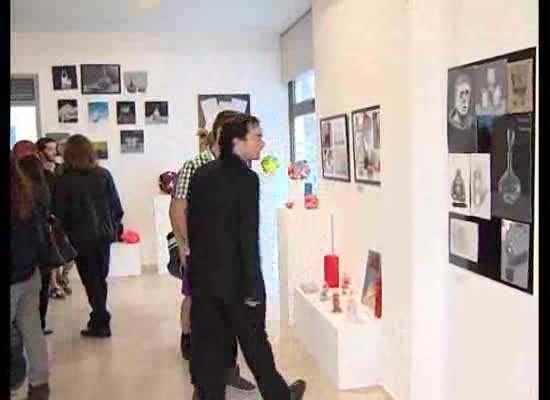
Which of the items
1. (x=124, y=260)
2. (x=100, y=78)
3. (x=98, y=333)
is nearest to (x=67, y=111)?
(x=100, y=78)

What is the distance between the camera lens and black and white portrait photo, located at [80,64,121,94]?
7438 millimetres

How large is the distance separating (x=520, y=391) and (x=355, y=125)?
2183 mm

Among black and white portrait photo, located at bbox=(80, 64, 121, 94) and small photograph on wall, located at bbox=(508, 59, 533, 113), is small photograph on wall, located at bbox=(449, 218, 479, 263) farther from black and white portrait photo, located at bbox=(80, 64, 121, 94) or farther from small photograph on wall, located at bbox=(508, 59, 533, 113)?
black and white portrait photo, located at bbox=(80, 64, 121, 94)

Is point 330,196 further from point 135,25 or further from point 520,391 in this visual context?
point 135,25

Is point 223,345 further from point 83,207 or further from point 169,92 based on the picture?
point 169,92

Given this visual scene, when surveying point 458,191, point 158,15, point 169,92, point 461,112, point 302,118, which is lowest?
point 458,191

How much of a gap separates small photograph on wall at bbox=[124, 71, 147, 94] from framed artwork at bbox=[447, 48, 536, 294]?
206 inches

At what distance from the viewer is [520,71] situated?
2.29m

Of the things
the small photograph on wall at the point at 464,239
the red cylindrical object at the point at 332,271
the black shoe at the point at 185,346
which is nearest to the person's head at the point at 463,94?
the small photograph on wall at the point at 464,239

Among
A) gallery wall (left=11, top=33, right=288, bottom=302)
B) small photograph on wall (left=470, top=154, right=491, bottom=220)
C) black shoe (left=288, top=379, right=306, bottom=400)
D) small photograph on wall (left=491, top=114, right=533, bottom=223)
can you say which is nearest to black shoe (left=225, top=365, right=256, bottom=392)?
black shoe (left=288, top=379, right=306, bottom=400)

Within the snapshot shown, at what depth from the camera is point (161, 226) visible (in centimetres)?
745

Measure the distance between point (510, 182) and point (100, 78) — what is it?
19.4 ft

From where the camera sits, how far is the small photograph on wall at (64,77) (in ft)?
24.2

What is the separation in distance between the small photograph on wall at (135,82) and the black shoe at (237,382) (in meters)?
4.50
